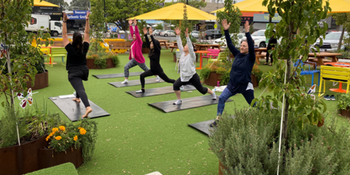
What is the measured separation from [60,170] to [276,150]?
7.92ft

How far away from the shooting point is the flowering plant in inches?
144

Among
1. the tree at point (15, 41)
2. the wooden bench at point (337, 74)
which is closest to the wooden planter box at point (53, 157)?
the tree at point (15, 41)

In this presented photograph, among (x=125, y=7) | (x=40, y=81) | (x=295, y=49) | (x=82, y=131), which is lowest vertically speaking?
(x=82, y=131)

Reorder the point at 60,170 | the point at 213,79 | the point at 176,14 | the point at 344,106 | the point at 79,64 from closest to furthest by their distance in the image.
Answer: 1. the point at 60,170
2. the point at 79,64
3. the point at 344,106
4. the point at 213,79
5. the point at 176,14

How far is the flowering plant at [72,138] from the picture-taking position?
3.65 meters

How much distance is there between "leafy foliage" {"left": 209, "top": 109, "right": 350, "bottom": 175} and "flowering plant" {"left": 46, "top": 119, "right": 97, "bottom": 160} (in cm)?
177

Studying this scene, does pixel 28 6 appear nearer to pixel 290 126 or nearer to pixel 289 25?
pixel 289 25

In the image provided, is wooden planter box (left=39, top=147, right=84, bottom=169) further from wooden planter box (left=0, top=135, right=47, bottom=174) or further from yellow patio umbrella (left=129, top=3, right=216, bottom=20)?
yellow patio umbrella (left=129, top=3, right=216, bottom=20)

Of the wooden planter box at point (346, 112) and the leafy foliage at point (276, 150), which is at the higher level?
the leafy foliage at point (276, 150)

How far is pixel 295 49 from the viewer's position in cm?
271

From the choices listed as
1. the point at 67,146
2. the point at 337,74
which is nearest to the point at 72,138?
the point at 67,146

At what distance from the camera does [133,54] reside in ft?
30.8

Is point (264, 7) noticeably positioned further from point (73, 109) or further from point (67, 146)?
point (67, 146)

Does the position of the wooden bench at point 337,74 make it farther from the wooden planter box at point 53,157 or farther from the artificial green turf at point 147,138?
the wooden planter box at point 53,157
